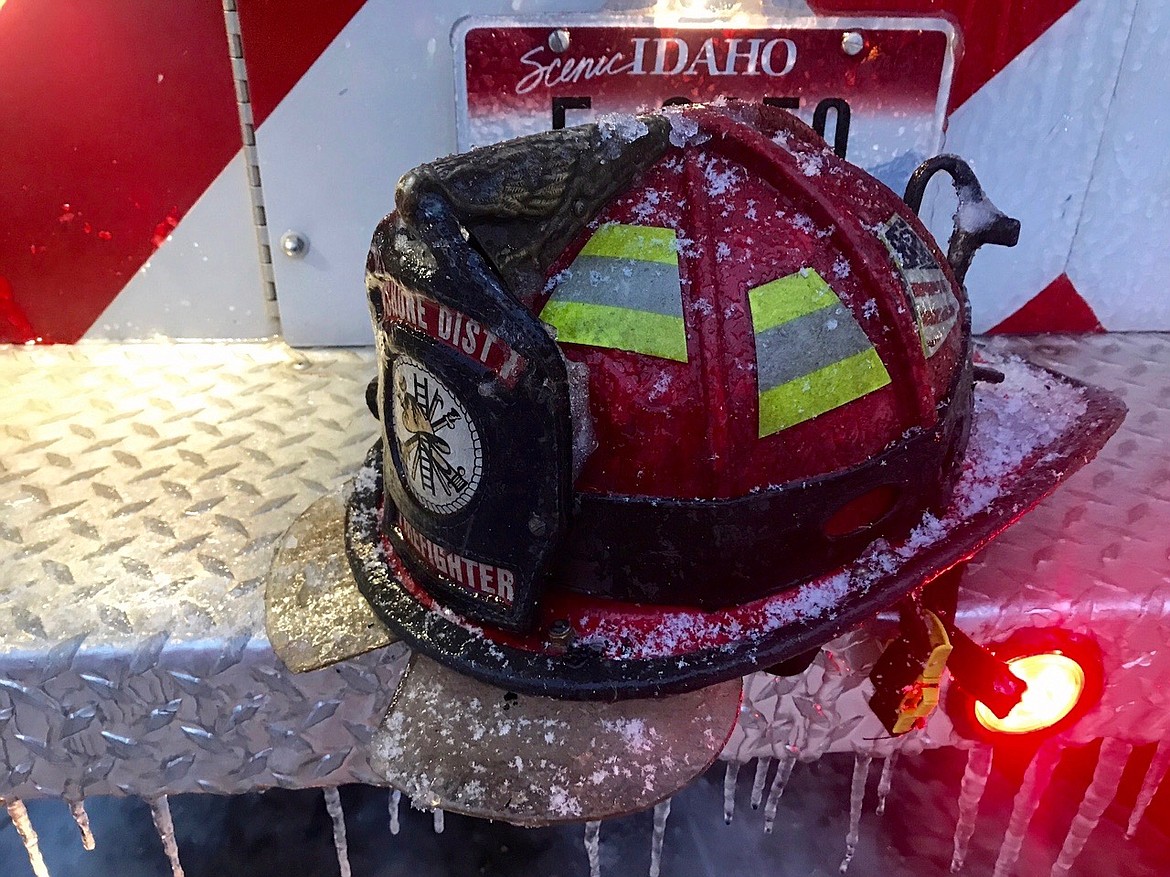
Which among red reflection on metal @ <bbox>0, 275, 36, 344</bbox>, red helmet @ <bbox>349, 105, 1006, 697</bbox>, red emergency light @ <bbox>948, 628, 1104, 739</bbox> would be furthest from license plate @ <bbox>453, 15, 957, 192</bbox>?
red reflection on metal @ <bbox>0, 275, 36, 344</bbox>

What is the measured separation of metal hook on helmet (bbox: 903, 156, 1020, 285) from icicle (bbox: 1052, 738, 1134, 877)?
2.19 ft

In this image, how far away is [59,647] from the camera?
0.87 metres

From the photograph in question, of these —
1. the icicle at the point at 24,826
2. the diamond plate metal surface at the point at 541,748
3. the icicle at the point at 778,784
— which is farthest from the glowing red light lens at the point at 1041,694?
the icicle at the point at 24,826

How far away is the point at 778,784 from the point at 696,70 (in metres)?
1.11

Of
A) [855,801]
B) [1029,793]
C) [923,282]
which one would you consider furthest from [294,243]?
[1029,793]

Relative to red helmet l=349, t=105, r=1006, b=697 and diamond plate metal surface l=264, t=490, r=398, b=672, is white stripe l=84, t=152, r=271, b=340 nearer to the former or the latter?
diamond plate metal surface l=264, t=490, r=398, b=672

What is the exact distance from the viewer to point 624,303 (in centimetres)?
68

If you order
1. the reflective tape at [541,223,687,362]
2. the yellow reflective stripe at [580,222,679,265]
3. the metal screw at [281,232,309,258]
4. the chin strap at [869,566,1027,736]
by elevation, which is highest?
the yellow reflective stripe at [580,222,679,265]

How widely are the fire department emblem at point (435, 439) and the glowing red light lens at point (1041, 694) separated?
2.24 ft

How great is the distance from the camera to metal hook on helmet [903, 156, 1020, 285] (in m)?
0.92

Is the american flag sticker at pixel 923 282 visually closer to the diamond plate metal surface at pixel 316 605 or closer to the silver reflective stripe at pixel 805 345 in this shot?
the silver reflective stripe at pixel 805 345

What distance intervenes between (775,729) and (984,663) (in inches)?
11.2

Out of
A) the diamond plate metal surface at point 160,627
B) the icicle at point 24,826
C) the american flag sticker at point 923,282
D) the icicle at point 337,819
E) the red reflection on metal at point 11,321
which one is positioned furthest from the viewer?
the red reflection on metal at point 11,321

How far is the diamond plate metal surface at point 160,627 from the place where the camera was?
0.88 m
